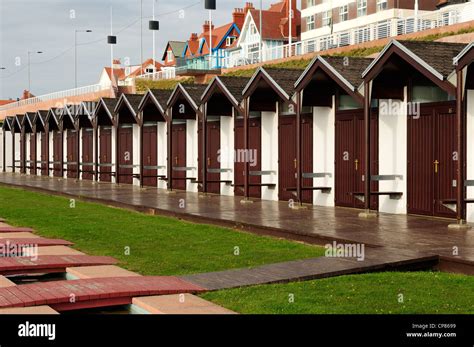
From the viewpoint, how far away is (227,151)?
25156 millimetres

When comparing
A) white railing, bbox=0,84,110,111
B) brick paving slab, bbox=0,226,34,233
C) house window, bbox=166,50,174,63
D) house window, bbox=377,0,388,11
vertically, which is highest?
house window, bbox=166,50,174,63

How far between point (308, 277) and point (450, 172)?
7294 mm

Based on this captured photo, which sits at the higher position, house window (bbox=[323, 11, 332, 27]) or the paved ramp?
house window (bbox=[323, 11, 332, 27])

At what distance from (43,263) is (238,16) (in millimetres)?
87149

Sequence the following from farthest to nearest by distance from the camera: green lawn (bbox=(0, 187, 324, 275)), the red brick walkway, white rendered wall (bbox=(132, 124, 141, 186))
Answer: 1. white rendered wall (bbox=(132, 124, 141, 186))
2. the red brick walkway
3. green lawn (bbox=(0, 187, 324, 275))

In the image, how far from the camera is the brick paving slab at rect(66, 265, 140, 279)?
400 inches

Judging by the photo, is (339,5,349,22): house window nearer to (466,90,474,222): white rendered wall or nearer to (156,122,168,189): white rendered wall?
(156,122,168,189): white rendered wall

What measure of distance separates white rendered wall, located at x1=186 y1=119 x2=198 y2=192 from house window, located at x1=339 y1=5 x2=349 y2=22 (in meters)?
42.9

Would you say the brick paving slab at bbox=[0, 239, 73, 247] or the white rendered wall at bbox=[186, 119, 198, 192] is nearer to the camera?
the brick paving slab at bbox=[0, 239, 73, 247]

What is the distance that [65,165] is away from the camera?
1610 inches

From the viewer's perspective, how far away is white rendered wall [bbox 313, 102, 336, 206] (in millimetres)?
19891

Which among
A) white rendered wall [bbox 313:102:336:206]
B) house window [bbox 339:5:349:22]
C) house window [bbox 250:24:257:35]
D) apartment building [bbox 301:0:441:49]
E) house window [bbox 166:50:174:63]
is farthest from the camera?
house window [bbox 166:50:174:63]

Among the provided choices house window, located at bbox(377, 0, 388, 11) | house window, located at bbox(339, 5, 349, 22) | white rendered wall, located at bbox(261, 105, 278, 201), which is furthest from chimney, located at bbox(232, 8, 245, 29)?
white rendered wall, located at bbox(261, 105, 278, 201)
